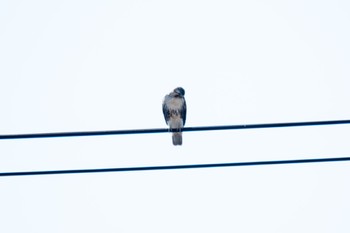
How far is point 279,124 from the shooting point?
6.75 meters

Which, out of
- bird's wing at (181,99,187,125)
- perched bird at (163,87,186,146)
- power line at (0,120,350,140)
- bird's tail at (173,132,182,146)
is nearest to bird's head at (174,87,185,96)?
perched bird at (163,87,186,146)

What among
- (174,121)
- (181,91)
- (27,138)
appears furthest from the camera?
(181,91)

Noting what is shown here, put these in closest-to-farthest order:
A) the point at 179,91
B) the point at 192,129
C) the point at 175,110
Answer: the point at 192,129
the point at 175,110
the point at 179,91

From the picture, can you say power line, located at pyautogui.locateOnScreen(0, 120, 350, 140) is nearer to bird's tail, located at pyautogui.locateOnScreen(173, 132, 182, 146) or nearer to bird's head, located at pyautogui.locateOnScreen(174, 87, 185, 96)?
bird's tail, located at pyautogui.locateOnScreen(173, 132, 182, 146)

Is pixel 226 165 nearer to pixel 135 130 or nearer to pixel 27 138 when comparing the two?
pixel 135 130

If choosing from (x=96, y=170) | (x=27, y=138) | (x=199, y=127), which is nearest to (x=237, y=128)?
(x=199, y=127)

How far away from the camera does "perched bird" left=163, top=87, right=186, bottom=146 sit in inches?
400

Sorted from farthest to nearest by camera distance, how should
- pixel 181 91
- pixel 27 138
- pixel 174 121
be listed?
pixel 181 91 → pixel 174 121 → pixel 27 138

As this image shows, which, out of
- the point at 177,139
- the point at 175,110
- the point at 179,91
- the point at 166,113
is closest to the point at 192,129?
the point at 177,139

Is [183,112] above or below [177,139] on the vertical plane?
above

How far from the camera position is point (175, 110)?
10602mm

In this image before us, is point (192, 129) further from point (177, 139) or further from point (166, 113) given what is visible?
point (166, 113)

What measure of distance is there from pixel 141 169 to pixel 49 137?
0.86 meters

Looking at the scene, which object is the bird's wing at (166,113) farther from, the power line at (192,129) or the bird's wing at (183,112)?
the power line at (192,129)
